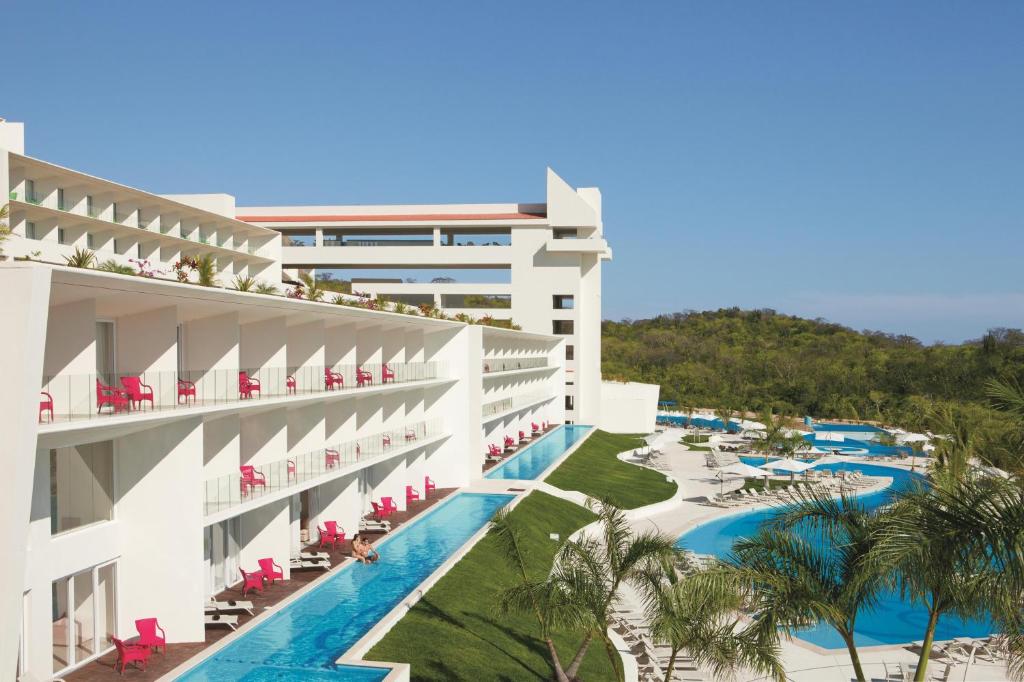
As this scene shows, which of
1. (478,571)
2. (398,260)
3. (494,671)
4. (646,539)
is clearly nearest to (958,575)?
(646,539)

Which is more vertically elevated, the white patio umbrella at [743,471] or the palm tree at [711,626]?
the palm tree at [711,626]

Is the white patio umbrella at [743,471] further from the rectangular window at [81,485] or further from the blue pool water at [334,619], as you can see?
the rectangular window at [81,485]

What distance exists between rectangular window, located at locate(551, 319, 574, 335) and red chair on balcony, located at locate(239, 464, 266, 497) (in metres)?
41.1

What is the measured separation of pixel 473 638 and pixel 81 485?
8059 mm

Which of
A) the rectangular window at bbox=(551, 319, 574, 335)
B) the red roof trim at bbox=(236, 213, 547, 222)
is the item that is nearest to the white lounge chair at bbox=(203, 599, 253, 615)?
the red roof trim at bbox=(236, 213, 547, 222)

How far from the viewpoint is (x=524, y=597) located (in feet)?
48.8

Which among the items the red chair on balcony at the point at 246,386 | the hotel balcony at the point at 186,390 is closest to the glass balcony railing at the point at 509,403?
the hotel balcony at the point at 186,390

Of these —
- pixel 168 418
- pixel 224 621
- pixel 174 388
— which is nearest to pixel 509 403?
pixel 224 621

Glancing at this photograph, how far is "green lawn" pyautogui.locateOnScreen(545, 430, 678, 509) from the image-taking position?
120 ft

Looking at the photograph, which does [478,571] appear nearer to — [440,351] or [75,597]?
[75,597]

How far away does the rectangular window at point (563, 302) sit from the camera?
59656 millimetres

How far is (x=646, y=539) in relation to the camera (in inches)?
563

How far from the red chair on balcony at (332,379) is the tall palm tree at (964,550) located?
16.0m

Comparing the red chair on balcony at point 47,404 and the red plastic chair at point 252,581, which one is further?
the red plastic chair at point 252,581
